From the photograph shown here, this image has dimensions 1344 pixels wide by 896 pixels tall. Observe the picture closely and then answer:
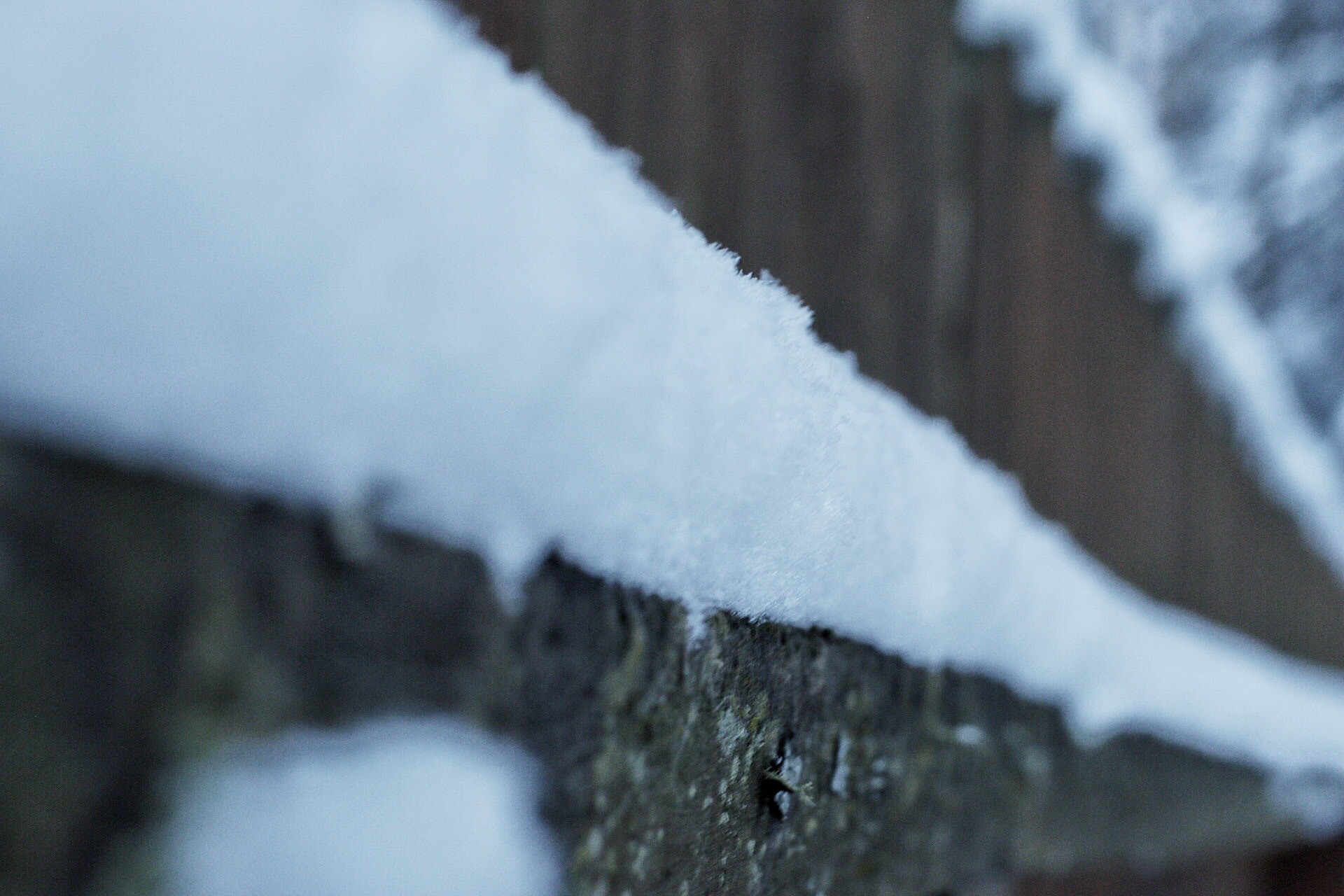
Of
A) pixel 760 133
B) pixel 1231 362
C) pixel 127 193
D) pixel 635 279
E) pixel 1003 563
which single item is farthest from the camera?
pixel 1231 362

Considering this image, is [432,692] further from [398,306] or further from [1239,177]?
[1239,177]

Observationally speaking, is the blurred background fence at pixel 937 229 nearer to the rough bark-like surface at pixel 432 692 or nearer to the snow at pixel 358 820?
the rough bark-like surface at pixel 432 692

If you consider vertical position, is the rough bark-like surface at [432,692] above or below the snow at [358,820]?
above

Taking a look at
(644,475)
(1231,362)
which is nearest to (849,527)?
(644,475)

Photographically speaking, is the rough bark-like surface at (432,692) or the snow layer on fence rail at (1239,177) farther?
the snow layer on fence rail at (1239,177)

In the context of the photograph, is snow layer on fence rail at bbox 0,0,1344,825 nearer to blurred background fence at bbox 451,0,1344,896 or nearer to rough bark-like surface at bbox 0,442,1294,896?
rough bark-like surface at bbox 0,442,1294,896

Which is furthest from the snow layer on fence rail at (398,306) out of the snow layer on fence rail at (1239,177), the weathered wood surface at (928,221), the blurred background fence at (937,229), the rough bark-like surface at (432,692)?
the snow layer on fence rail at (1239,177)

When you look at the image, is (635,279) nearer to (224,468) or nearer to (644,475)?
(644,475)
